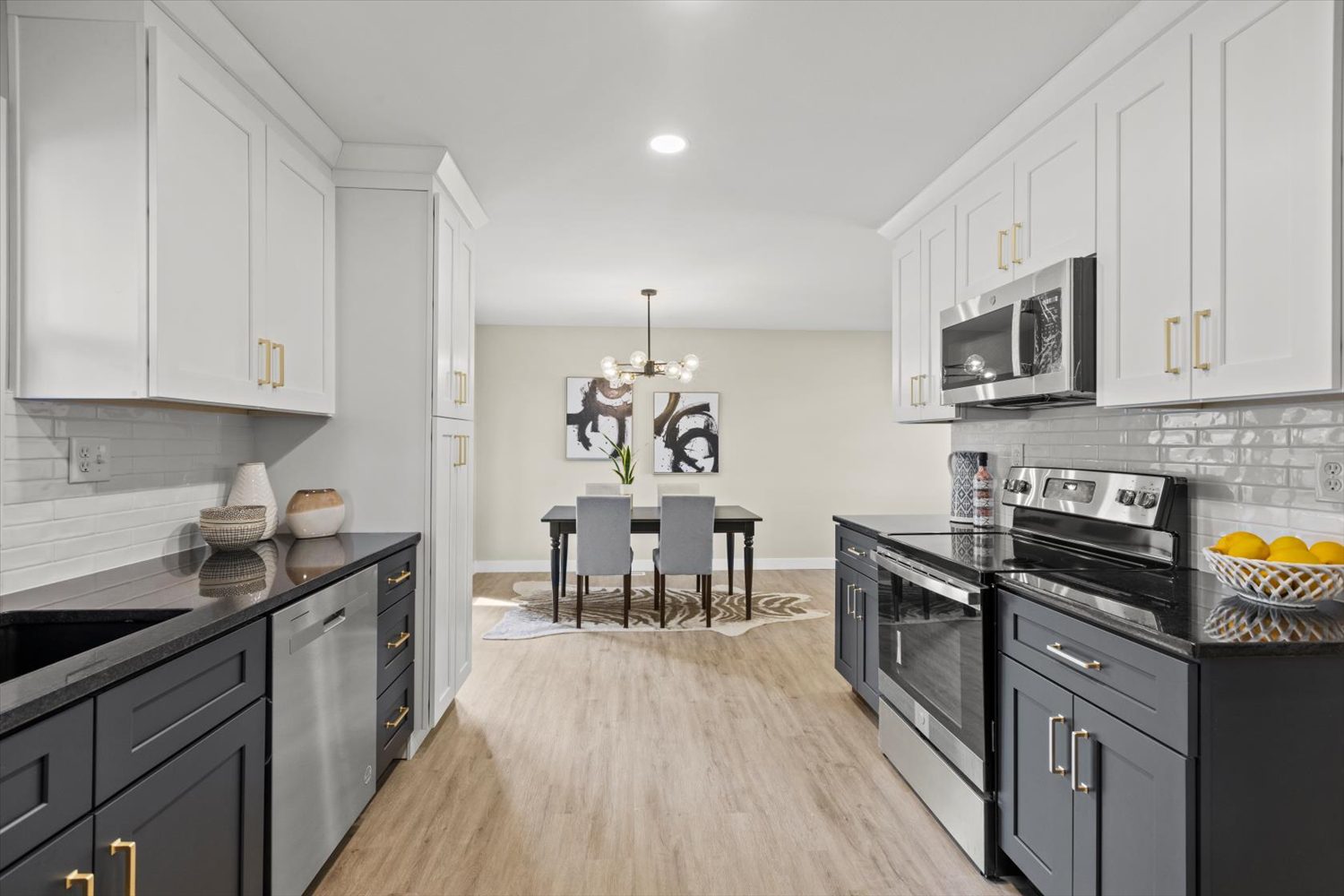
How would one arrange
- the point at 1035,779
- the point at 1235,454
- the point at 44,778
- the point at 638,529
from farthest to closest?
the point at 638,529 → the point at 1235,454 → the point at 1035,779 → the point at 44,778

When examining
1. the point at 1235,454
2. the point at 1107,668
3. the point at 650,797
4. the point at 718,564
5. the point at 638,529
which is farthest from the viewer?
the point at 718,564

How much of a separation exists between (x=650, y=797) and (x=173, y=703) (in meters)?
1.66

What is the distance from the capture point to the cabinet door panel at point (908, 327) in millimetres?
3387

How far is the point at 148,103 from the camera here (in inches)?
68.9

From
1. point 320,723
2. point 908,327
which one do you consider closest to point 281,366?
point 320,723

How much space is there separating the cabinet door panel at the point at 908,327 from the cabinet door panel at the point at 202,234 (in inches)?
107

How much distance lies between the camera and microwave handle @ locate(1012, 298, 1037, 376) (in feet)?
7.71

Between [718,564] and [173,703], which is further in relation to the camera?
[718,564]

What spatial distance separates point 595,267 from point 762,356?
8.96 ft

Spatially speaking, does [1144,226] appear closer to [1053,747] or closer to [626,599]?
[1053,747]

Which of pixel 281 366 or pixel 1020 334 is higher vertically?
pixel 1020 334

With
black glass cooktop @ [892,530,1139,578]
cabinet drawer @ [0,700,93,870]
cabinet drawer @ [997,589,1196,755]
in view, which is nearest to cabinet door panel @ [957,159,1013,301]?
black glass cooktop @ [892,530,1139,578]

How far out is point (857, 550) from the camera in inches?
127

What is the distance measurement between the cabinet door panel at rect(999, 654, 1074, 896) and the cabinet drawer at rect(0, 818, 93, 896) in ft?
6.38
